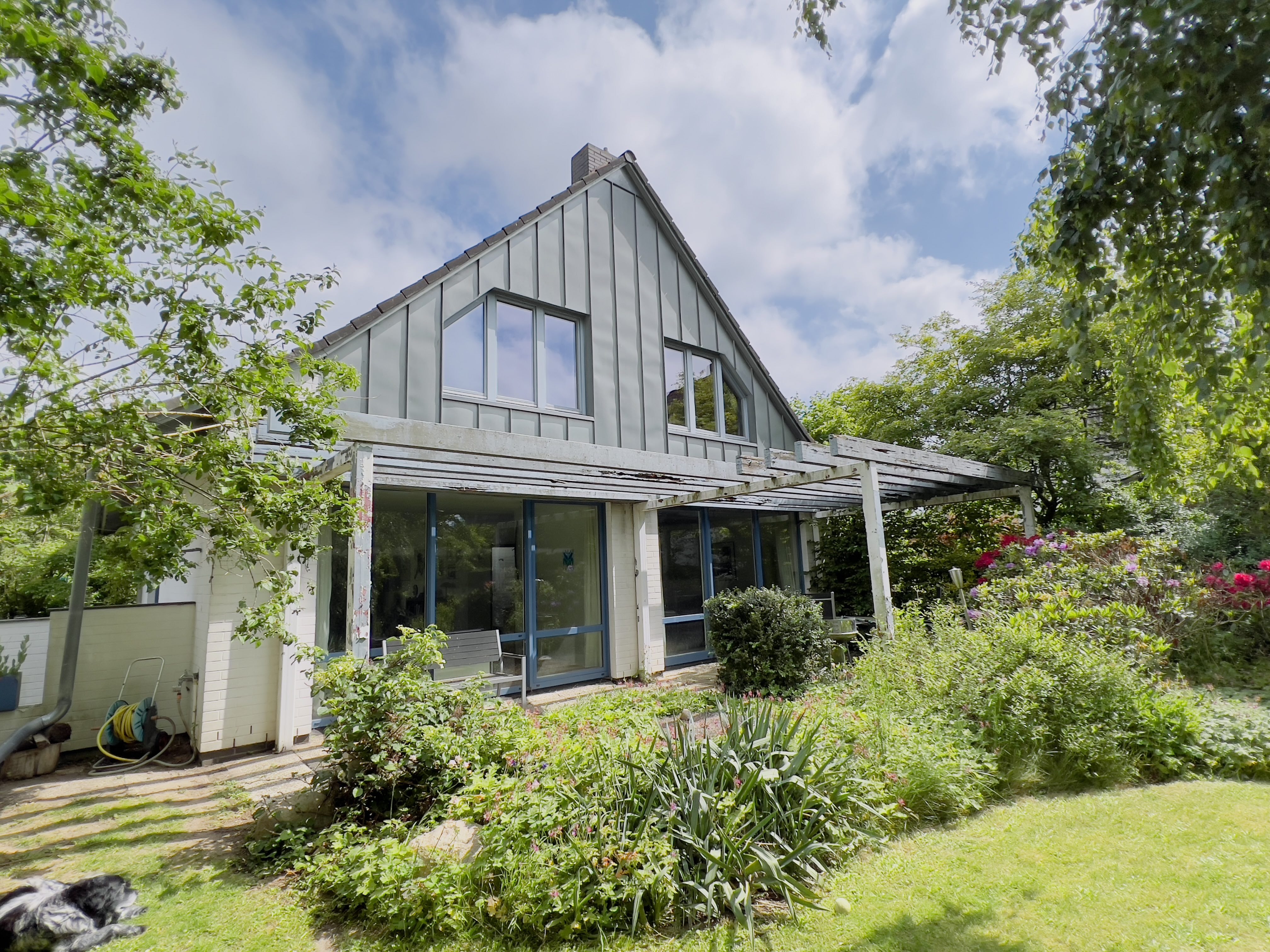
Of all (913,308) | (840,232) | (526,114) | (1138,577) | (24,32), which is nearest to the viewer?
(24,32)

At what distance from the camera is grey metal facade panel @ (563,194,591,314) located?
8.77m

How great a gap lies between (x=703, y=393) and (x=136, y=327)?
756 cm

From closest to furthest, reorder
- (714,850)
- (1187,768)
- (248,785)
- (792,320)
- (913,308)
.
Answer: (714,850) → (1187,768) → (248,785) → (913,308) → (792,320)

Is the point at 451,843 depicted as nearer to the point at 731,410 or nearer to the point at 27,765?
the point at 27,765

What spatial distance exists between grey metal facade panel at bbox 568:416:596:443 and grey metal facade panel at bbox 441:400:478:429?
1.29 meters

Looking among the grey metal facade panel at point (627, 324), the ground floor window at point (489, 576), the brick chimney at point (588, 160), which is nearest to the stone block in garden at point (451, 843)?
the ground floor window at point (489, 576)

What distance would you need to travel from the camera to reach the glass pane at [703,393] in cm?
1015

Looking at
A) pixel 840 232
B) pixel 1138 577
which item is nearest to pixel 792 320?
pixel 840 232

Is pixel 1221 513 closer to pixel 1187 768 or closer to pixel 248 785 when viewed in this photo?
pixel 1187 768

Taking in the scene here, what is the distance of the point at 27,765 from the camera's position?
5.93m

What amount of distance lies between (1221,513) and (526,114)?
405 inches

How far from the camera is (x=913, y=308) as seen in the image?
1476 centimetres

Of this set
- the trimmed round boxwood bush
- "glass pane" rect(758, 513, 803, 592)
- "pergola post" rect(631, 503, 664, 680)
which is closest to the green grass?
the trimmed round boxwood bush

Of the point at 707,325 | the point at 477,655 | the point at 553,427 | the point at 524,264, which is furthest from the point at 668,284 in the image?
the point at 477,655
